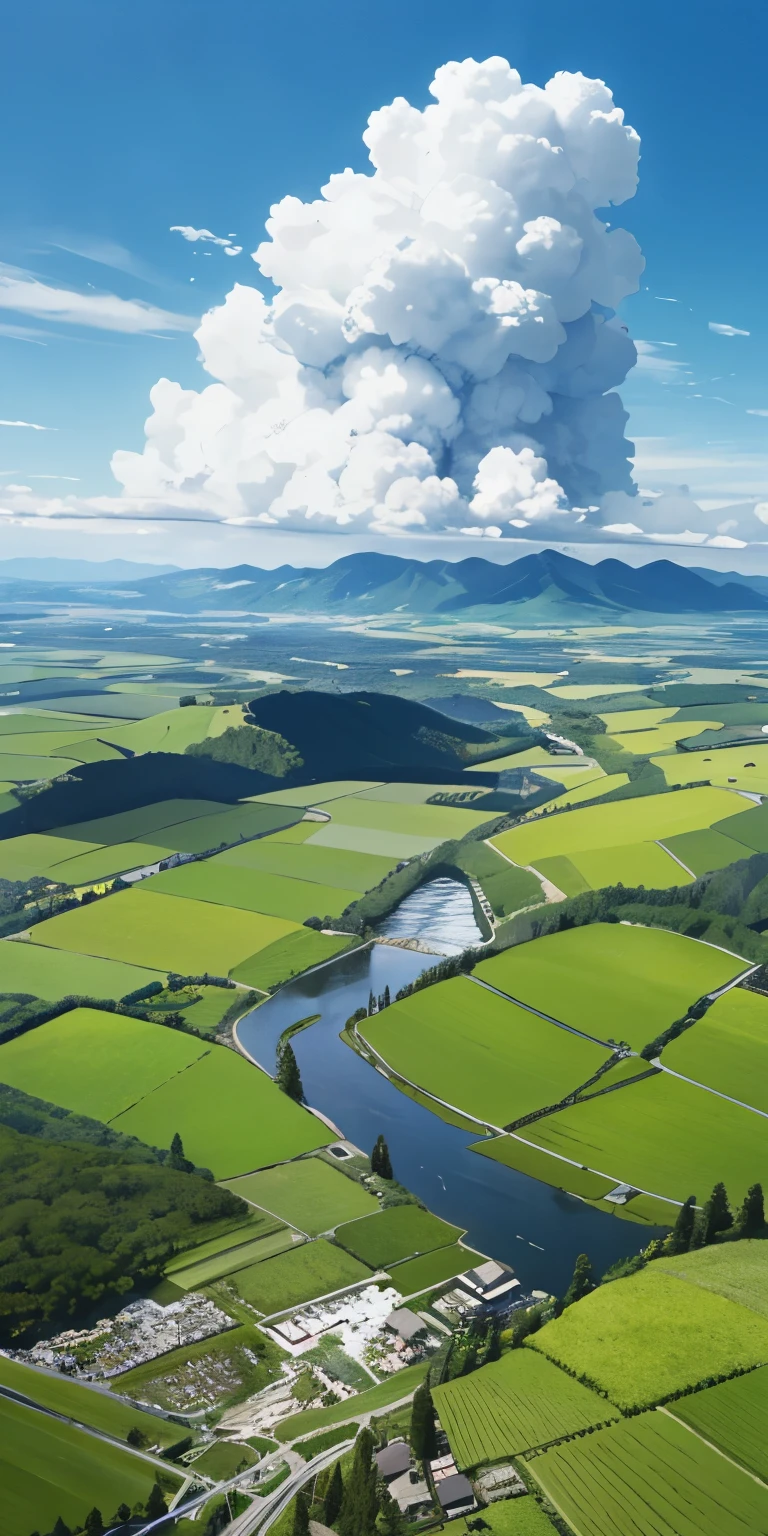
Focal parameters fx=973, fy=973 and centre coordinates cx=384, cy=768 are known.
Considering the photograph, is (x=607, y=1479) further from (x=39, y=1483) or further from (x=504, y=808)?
(x=504, y=808)

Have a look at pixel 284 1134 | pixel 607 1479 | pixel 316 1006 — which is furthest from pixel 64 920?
pixel 607 1479

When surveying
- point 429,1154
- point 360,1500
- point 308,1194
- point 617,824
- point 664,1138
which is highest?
point 617,824

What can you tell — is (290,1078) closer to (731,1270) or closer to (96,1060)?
(96,1060)

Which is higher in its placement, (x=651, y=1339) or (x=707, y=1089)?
(x=707, y=1089)

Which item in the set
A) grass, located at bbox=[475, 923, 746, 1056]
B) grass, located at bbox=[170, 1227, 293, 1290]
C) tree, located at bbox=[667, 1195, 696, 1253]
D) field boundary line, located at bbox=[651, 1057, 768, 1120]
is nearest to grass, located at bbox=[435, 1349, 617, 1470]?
tree, located at bbox=[667, 1195, 696, 1253]

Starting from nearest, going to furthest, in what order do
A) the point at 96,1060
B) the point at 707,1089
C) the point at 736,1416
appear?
the point at 736,1416 < the point at 707,1089 < the point at 96,1060

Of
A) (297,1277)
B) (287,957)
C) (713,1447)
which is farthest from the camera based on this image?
(287,957)

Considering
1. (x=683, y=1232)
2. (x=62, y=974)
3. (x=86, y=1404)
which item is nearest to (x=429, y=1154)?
(x=683, y=1232)

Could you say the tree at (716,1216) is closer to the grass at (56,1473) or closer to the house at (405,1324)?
the house at (405,1324)

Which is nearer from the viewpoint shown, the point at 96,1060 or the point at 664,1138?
the point at 664,1138
